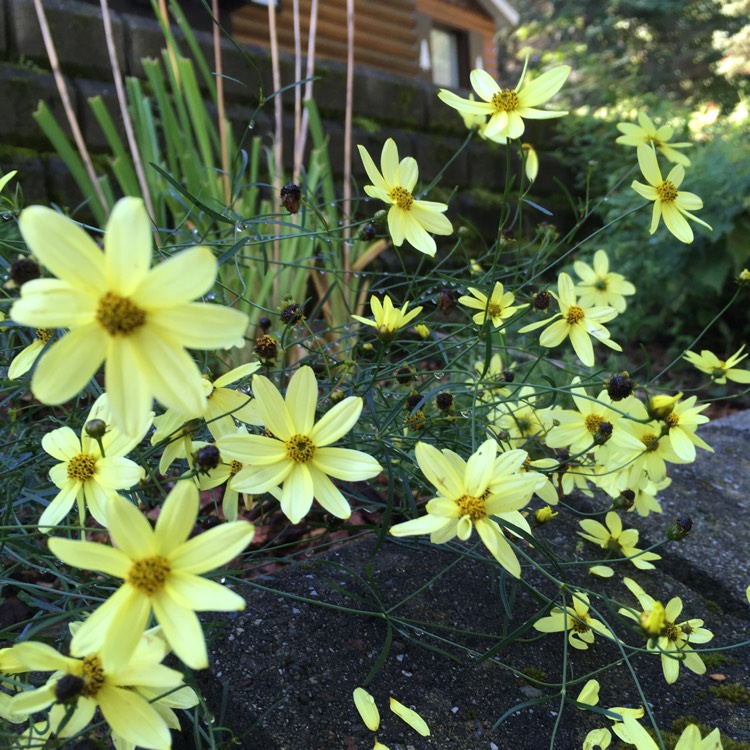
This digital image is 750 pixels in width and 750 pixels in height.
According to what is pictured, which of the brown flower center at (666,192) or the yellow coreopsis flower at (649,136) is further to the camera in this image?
the yellow coreopsis flower at (649,136)

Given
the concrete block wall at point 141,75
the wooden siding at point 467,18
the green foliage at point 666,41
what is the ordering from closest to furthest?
1. the concrete block wall at point 141,75
2. the wooden siding at point 467,18
3. the green foliage at point 666,41

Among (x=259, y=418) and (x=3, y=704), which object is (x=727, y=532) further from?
(x=3, y=704)

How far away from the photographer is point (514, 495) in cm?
49

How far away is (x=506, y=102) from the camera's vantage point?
71 cm

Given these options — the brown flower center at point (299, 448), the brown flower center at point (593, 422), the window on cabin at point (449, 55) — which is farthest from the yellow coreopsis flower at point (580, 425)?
the window on cabin at point (449, 55)

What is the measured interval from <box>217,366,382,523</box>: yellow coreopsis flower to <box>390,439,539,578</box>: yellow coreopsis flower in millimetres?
51

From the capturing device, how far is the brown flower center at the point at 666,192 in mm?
776

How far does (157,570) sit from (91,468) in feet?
0.61

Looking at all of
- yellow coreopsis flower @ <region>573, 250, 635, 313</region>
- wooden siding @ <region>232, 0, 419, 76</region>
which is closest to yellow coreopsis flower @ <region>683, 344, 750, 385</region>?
yellow coreopsis flower @ <region>573, 250, 635, 313</region>

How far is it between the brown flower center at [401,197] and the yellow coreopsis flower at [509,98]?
0.32 ft

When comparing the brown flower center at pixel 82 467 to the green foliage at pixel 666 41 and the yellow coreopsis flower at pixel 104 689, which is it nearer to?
the yellow coreopsis flower at pixel 104 689

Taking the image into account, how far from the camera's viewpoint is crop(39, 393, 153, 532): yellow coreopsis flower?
0.53m

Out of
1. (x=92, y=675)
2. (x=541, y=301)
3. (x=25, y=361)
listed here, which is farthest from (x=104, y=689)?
(x=541, y=301)

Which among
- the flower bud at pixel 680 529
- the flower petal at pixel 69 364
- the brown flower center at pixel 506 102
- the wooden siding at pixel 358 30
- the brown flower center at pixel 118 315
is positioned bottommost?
the flower petal at pixel 69 364
